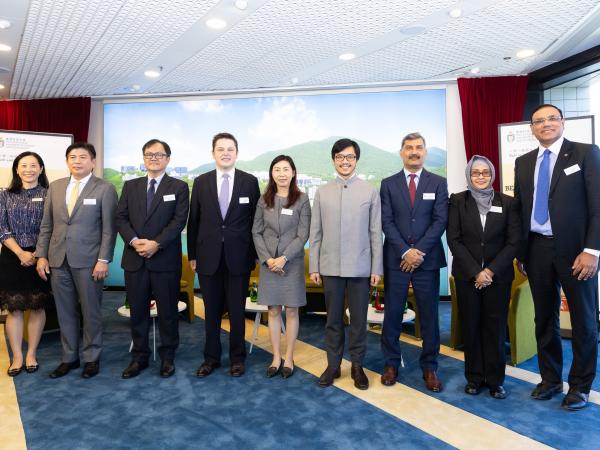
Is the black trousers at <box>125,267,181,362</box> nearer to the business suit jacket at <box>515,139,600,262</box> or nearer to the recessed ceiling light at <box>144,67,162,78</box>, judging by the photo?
the business suit jacket at <box>515,139,600,262</box>

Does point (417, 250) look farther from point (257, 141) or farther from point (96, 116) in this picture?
point (96, 116)

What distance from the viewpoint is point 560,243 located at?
8.97ft

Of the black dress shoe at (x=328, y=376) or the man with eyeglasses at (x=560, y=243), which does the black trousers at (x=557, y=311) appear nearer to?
the man with eyeglasses at (x=560, y=243)

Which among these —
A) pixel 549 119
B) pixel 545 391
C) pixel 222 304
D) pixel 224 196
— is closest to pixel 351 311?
pixel 222 304

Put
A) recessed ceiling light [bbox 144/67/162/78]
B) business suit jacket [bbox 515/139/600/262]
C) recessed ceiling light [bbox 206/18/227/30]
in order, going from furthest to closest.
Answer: recessed ceiling light [bbox 144/67/162/78], recessed ceiling light [bbox 206/18/227/30], business suit jacket [bbox 515/139/600/262]

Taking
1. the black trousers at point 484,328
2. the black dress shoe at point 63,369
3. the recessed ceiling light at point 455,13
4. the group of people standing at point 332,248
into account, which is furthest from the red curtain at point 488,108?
the black dress shoe at point 63,369

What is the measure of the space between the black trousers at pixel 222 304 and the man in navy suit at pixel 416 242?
1.08 m

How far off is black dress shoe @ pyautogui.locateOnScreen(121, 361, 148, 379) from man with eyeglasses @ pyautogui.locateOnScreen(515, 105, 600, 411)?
283cm

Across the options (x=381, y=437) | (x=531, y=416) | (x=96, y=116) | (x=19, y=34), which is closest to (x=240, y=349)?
(x=381, y=437)

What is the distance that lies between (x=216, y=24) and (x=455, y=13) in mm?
2138

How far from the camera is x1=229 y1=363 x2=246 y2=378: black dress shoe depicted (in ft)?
11.0

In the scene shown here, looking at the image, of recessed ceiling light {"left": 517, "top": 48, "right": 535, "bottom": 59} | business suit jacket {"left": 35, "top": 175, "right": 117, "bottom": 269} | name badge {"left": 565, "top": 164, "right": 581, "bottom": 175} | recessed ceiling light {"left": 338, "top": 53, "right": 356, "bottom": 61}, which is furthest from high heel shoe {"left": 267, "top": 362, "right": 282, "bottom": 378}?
recessed ceiling light {"left": 517, "top": 48, "right": 535, "bottom": 59}

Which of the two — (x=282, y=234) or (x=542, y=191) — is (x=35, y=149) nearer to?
(x=282, y=234)

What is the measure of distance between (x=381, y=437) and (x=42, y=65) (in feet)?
17.5
